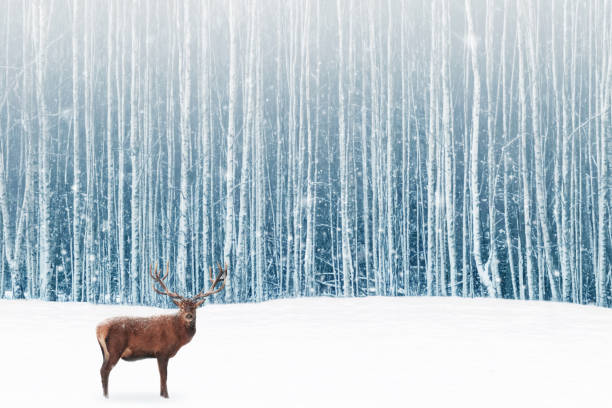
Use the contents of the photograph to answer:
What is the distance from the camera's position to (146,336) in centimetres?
386

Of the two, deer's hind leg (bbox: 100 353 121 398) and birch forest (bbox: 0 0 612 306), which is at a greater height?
birch forest (bbox: 0 0 612 306)

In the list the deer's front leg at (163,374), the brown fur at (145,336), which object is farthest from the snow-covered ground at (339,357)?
the brown fur at (145,336)

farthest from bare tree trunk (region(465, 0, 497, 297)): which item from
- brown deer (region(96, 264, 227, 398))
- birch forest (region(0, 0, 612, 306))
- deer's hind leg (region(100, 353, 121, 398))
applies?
deer's hind leg (region(100, 353, 121, 398))

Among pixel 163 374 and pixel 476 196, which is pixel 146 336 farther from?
A: pixel 476 196

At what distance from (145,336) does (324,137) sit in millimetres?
8828

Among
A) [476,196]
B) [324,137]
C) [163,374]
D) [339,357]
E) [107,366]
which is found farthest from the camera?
[324,137]

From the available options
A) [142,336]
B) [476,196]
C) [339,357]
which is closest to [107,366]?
[142,336]

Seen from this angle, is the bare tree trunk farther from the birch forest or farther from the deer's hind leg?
the deer's hind leg

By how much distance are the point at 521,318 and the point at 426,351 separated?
2.19m

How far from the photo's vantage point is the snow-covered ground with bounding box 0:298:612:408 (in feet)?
13.6

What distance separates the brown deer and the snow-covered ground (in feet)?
0.82

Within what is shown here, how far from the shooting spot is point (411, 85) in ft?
36.5

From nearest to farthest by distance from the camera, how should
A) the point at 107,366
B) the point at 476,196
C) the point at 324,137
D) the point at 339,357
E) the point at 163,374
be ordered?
the point at 107,366
the point at 163,374
the point at 339,357
the point at 476,196
the point at 324,137

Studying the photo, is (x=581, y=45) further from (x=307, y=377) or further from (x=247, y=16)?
(x=307, y=377)
